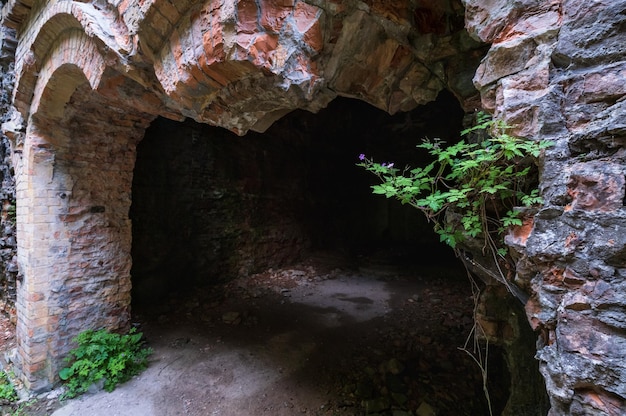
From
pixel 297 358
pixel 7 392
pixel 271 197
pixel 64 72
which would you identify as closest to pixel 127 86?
pixel 64 72

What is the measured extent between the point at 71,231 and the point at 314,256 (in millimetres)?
6020

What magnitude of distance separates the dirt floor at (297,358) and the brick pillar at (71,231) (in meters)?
0.64

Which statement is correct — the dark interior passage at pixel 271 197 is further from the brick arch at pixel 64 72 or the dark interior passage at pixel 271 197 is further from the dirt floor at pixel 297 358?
the brick arch at pixel 64 72

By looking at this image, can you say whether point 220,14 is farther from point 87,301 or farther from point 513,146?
point 87,301

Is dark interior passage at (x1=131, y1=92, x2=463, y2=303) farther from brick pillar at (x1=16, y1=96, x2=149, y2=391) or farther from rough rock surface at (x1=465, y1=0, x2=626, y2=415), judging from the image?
rough rock surface at (x1=465, y1=0, x2=626, y2=415)

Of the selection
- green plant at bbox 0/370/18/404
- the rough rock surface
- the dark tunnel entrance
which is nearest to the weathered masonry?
the rough rock surface

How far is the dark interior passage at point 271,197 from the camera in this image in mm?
5043

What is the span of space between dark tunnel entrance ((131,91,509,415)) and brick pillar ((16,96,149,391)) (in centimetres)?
110

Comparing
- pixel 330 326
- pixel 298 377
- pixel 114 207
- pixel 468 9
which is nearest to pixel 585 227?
pixel 468 9

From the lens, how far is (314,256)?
8.38 metres

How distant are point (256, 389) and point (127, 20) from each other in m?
3.38

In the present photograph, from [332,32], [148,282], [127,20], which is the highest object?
[127,20]

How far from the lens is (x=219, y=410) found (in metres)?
2.64

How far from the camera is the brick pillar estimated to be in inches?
118
